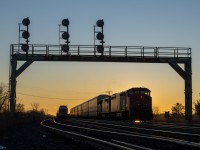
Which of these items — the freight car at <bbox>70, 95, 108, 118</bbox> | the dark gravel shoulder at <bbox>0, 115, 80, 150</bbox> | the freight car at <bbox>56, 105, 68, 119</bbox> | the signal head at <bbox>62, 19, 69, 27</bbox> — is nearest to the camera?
the dark gravel shoulder at <bbox>0, 115, 80, 150</bbox>

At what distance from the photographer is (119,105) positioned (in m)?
41.2

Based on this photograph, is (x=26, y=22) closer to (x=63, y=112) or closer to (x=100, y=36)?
(x=100, y=36)

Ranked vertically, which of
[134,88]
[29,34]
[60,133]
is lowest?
[60,133]

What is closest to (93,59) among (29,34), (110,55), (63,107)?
(110,55)

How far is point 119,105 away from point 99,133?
77.8ft

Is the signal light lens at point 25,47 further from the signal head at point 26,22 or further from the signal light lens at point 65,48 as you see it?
the signal head at point 26,22

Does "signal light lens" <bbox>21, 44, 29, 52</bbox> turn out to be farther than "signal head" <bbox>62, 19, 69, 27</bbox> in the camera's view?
No

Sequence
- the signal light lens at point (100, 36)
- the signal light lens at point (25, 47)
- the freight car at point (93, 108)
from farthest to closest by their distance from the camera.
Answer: the freight car at point (93, 108)
the signal light lens at point (100, 36)
the signal light lens at point (25, 47)

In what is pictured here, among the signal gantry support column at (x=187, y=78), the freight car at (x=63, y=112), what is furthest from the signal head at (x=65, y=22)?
the freight car at (x=63, y=112)

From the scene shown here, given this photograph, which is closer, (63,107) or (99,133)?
(99,133)

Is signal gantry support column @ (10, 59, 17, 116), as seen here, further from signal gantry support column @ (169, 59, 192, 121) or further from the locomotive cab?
signal gantry support column @ (169, 59, 192, 121)

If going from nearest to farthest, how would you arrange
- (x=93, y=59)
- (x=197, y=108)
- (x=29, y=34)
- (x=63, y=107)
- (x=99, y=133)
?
1. (x=99, y=133)
2. (x=93, y=59)
3. (x=29, y=34)
4. (x=197, y=108)
5. (x=63, y=107)

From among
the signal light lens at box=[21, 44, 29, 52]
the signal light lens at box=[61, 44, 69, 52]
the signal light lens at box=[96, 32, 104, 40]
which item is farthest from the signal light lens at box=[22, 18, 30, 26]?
the signal light lens at box=[96, 32, 104, 40]

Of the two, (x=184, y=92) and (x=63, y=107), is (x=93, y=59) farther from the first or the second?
(x=63, y=107)
